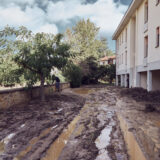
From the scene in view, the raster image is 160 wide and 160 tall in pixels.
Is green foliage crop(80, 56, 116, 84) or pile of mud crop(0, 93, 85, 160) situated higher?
green foliage crop(80, 56, 116, 84)

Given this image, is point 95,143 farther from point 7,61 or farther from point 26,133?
point 7,61

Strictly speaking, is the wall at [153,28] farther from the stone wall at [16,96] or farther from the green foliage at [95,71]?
the green foliage at [95,71]

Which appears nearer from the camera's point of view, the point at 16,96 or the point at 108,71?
the point at 16,96

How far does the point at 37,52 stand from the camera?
9.61m

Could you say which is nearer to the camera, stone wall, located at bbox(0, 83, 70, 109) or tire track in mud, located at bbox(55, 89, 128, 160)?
tire track in mud, located at bbox(55, 89, 128, 160)

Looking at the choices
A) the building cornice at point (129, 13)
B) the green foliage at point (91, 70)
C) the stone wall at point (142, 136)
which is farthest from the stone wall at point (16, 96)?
the green foliage at point (91, 70)

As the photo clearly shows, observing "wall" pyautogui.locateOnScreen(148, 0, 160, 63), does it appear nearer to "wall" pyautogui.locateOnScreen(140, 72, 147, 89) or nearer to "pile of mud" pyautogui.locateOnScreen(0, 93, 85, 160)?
"wall" pyautogui.locateOnScreen(140, 72, 147, 89)

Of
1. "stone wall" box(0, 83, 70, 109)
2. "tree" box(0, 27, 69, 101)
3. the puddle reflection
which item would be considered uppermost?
"tree" box(0, 27, 69, 101)

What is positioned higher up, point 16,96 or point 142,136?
point 16,96

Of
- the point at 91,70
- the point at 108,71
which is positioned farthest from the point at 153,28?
the point at 108,71

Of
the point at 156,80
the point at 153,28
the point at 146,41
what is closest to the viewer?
the point at 153,28

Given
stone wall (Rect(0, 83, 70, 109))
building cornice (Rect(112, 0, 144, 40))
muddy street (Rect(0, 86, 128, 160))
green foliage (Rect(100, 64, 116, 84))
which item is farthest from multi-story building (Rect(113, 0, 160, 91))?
green foliage (Rect(100, 64, 116, 84))

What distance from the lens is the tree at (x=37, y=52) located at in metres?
9.38

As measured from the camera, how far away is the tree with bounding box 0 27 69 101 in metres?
9.38
